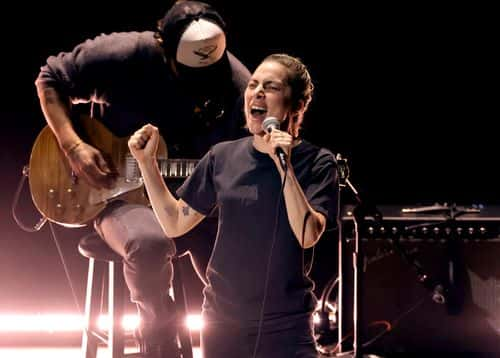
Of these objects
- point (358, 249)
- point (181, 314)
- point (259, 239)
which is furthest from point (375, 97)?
point (259, 239)

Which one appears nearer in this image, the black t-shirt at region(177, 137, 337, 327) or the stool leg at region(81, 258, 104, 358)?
the black t-shirt at region(177, 137, 337, 327)

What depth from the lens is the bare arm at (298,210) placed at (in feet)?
6.65

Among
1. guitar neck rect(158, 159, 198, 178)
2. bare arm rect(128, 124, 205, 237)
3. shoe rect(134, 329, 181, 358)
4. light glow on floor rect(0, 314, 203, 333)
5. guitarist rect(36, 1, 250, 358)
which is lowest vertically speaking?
shoe rect(134, 329, 181, 358)

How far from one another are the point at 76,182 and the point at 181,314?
28.2 inches

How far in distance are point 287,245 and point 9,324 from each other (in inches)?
105

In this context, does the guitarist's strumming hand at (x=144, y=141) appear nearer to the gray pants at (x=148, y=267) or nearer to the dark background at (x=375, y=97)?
the gray pants at (x=148, y=267)

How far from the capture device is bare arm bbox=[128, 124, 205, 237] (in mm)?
2219

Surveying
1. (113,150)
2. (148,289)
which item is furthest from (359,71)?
(148,289)

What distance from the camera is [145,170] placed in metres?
2.29

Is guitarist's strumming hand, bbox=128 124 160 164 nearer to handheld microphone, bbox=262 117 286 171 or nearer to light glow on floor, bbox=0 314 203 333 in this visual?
handheld microphone, bbox=262 117 286 171

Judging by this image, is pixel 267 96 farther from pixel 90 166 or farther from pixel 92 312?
pixel 92 312

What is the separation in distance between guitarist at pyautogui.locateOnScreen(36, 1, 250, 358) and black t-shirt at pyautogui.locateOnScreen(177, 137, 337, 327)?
743 millimetres

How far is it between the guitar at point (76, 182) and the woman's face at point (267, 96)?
2.63 ft

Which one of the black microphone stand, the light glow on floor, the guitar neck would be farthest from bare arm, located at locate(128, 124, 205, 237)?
the light glow on floor
